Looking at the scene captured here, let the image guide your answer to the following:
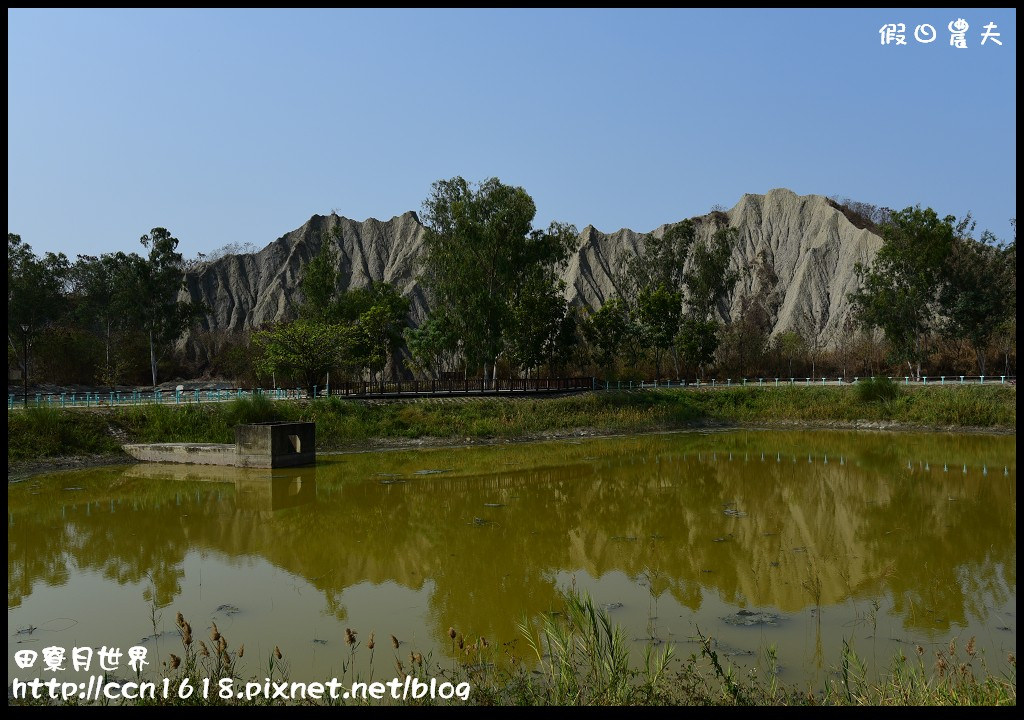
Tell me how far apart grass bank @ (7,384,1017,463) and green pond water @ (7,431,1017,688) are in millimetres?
4578

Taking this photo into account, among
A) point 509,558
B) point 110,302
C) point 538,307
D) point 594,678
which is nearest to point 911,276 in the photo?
point 538,307

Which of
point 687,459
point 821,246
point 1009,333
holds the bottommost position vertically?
point 687,459

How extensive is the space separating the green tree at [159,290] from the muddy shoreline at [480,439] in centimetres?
3555

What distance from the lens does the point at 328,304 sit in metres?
62.1

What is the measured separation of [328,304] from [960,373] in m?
50.0

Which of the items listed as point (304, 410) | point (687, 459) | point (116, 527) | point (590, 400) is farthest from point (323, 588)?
point (590, 400)

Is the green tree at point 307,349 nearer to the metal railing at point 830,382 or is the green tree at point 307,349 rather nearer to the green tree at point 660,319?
the metal railing at point 830,382

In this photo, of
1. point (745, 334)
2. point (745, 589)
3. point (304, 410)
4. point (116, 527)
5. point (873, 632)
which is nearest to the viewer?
point (873, 632)

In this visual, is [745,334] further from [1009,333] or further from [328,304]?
[328,304]

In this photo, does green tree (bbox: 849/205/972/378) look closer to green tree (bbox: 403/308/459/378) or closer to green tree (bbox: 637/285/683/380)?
green tree (bbox: 637/285/683/380)

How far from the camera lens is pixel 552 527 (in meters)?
19.6

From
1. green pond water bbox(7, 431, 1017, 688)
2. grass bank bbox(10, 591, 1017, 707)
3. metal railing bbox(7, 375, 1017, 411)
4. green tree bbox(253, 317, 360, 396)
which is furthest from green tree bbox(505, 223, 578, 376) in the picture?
grass bank bbox(10, 591, 1017, 707)

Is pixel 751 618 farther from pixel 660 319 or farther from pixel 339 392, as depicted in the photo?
pixel 660 319

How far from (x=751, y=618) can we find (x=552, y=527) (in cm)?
806
